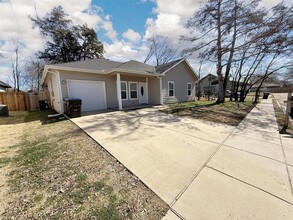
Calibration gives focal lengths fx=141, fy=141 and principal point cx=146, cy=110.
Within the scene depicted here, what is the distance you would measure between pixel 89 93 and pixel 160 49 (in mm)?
22924

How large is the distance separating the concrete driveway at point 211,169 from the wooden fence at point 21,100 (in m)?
11.4

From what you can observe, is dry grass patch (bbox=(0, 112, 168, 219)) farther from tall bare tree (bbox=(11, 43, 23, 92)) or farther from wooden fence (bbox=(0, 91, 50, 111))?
tall bare tree (bbox=(11, 43, 23, 92))

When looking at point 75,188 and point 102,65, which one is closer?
point 75,188

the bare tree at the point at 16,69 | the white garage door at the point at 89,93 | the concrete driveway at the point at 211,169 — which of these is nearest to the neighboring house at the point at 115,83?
the white garage door at the point at 89,93

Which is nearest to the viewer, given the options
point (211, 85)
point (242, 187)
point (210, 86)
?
point (242, 187)

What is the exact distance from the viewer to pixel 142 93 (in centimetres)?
1295

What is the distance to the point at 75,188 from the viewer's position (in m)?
2.26

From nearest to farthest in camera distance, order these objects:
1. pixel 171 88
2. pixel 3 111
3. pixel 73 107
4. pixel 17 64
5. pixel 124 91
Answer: pixel 73 107
pixel 3 111
pixel 124 91
pixel 171 88
pixel 17 64

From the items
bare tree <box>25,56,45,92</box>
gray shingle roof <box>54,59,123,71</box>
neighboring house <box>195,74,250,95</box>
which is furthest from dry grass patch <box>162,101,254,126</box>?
bare tree <box>25,56,45,92</box>

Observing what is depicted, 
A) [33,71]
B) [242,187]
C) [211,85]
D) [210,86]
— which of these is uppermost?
[33,71]

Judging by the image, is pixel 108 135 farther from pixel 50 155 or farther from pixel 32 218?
pixel 32 218

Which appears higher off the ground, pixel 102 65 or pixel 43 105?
pixel 102 65

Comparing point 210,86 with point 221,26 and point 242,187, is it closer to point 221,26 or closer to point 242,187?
point 221,26

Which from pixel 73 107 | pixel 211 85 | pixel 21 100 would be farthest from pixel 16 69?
pixel 211 85
